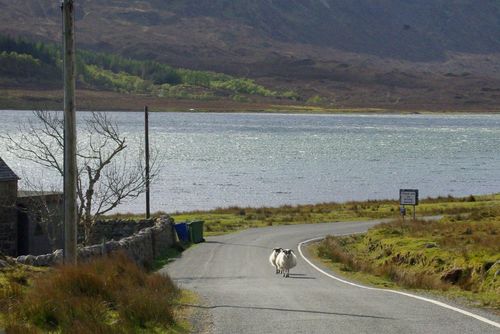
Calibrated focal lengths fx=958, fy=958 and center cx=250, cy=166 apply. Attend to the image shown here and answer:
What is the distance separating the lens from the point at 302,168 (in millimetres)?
111312

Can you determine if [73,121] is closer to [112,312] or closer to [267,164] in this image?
[112,312]

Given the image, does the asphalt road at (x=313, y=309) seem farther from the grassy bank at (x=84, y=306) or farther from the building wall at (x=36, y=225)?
the building wall at (x=36, y=225)

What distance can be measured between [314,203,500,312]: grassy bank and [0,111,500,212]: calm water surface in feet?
92.7

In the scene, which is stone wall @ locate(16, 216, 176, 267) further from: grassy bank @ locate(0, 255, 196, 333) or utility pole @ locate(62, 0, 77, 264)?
grassy bank @ locate(0, 255, 196, 333)

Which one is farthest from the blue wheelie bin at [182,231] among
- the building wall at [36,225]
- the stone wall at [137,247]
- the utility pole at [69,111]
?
the utility pole at [69,111]

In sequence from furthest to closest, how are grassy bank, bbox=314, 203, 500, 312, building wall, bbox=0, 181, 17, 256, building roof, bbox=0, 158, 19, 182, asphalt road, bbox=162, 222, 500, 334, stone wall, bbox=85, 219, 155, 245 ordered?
stone wall, bbox=85, 219, 155, 245
building roof, bbox=0, 158, 19, 182
building wall, bbox=0, 181, 17, 256
grassy bank, bbox=314, 203, 500, 312
asphalt road, bbox=162, 222, 500, 334

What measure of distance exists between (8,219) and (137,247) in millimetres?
5677

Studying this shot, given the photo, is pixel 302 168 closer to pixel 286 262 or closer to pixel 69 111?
pixel 286 262

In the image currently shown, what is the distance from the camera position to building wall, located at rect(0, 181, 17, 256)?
34.2m

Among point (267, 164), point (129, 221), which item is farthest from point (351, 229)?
point (267, 164)

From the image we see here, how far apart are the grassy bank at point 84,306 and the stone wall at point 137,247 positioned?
188 inches

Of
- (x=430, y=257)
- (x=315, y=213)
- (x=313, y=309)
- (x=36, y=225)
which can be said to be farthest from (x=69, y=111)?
(x=315, y=213)

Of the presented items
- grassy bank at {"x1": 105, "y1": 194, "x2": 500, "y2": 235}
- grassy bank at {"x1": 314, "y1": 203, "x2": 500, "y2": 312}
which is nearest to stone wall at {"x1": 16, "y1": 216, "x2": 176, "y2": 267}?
grassy bank at {"x1": 314, "y1": 203, "x2": 500, "y2": 312}

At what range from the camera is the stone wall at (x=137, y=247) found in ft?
75.5
